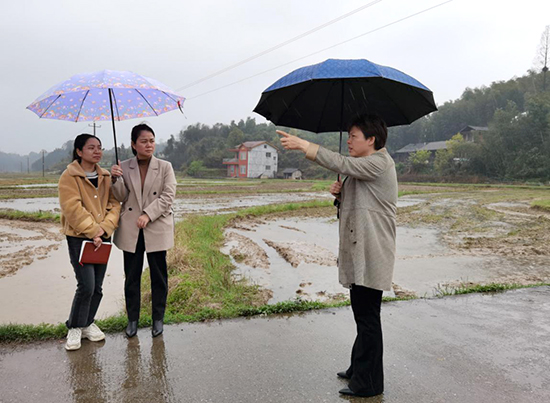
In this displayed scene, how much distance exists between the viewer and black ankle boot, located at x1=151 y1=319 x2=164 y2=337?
3182 millimetres

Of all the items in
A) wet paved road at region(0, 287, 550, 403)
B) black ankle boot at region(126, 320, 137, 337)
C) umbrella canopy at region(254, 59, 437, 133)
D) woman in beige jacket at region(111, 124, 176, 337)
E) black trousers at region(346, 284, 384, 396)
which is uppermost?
umbrella canopy at region(254, 59, 437, 133)

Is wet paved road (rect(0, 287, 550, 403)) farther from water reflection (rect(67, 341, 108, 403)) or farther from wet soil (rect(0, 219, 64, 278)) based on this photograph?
wet soil (rect(0, 219, 64, 278))

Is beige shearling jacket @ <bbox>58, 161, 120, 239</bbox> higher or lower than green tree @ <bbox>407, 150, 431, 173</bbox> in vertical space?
lower

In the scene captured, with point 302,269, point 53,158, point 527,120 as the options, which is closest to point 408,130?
point 527,120

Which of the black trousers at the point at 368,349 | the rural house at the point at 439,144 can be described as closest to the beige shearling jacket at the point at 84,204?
the black trousers at the point at 368,349

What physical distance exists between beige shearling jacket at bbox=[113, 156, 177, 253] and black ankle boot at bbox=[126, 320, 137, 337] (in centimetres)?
66

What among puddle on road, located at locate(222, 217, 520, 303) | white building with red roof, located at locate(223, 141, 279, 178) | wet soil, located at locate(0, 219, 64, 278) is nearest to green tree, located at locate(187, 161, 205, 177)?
white building with red roof, located at locate(223, 141, 279, 178)

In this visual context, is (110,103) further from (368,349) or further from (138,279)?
(368,349)

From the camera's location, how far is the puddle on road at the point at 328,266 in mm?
5437

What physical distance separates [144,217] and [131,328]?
0.99 m

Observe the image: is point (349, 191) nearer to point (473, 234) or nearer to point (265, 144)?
point (473, 234)

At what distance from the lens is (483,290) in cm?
464

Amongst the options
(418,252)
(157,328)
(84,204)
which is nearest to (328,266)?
(418,252)

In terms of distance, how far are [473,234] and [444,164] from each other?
3460 cm
